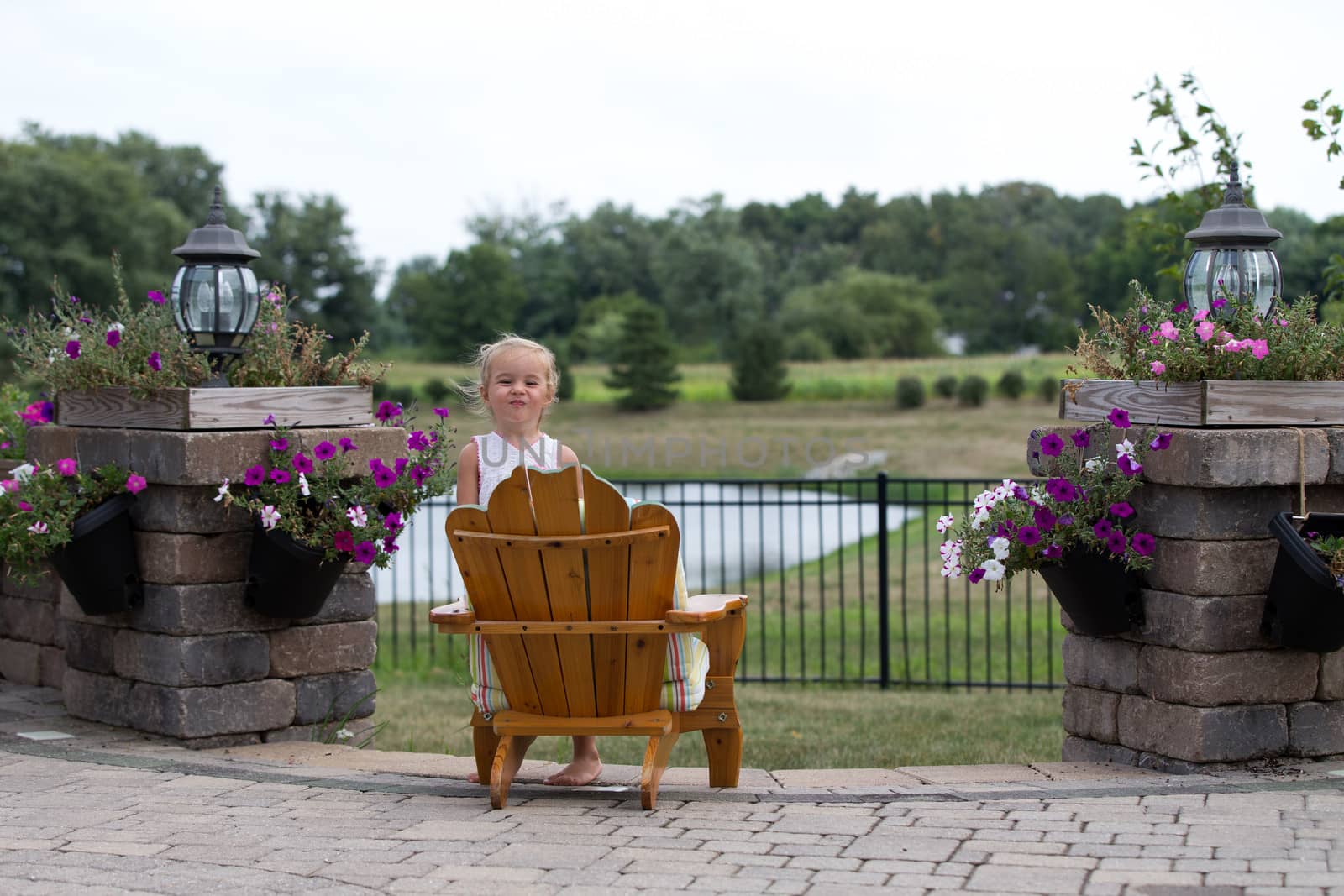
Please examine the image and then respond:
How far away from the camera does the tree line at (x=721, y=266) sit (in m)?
38.5

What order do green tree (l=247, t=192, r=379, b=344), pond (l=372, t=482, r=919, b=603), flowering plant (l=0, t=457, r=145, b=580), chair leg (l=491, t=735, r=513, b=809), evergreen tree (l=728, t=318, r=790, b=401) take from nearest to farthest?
1. chair leg (l=491, t=735, r=513, b=809)
2. flowering plant (l=0, t=457, r=145, b=580)
3. pond (l=372, t=482, r=919, b=603)
4. evergreen tree (l=728, t=318, r=790, b=401)
5. green tree (l=247, t=192, r=379, b=344)

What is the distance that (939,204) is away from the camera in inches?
1853

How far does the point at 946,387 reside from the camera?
1124 inches

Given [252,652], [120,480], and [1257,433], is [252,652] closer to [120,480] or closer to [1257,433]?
[120,480]

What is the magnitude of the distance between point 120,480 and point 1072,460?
351 cm

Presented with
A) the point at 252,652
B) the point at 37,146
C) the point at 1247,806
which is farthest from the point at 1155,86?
the point at 37,146

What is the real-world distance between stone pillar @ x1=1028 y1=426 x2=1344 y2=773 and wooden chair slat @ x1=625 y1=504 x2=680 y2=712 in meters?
1.72

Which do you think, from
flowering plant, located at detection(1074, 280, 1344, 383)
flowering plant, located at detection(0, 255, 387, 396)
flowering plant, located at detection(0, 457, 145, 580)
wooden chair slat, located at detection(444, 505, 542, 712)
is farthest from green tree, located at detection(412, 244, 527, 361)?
wooden chair slat, located at detection(444, 505, 542, 712)

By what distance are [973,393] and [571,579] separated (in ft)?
80.1

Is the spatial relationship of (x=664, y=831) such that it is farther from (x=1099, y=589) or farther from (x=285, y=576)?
(x=285, y=576)

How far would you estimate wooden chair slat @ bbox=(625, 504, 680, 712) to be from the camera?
12.8 feet

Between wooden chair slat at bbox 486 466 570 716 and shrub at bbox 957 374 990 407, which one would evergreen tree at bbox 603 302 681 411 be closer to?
shrub at bbox 957 374 990 407

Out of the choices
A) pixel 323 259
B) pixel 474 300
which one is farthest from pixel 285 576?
pixel 323 259

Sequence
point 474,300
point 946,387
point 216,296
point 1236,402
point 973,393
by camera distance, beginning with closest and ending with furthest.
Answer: point 1236,402 < point 216,296 < point 973,393 < point 946,387 < point 474,300
